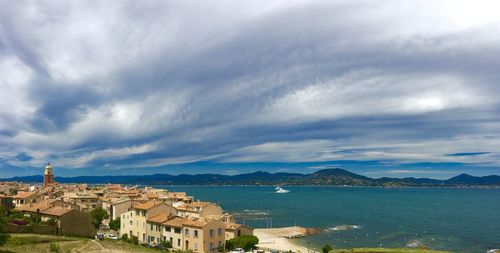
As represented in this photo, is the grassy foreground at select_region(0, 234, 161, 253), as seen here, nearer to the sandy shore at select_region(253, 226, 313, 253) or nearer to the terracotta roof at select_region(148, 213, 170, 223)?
the terracotta roof at select_region(148, 213, 170, 223)

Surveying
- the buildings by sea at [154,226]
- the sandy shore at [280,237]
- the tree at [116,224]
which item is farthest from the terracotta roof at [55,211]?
the sandy shore at [280,237]

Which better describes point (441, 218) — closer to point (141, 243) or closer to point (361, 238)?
point (361, 238)

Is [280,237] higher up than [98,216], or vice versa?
[98,216]

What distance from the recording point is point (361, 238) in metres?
90.7

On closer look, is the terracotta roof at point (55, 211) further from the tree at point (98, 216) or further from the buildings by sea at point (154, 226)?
the tree at point (98, 216)

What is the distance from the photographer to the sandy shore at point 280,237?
241 feet

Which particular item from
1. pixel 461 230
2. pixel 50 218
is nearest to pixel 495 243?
pixel 461 230

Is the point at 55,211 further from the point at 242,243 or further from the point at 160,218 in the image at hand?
the point at 242,243

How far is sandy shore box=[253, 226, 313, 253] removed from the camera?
2894 inches

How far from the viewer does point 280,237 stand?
8844 cm

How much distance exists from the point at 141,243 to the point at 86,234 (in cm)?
819

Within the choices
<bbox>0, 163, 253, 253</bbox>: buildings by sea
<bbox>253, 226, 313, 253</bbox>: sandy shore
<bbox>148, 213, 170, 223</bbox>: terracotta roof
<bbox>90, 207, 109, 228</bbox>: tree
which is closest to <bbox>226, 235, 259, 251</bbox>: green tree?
<bbox>0, 163, 253, 253</bbox>: buildings by sea

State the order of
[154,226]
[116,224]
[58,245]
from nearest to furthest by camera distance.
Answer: [58,245] < [154,226] < [116,224]

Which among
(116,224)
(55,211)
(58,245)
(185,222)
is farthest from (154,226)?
(116,224)
